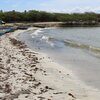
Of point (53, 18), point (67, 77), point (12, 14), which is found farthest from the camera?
point (53, 18)

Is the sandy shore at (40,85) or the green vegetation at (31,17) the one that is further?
the green vegetation at (31,17)

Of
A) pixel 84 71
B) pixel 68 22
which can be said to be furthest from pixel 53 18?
pixel 84 71

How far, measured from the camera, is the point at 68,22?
7510 inches

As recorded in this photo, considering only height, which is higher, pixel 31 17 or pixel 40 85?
pixel 40 85

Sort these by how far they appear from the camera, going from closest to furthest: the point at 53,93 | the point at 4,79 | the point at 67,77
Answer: the point at 53,93 < the point at 4,79 < the point at 67,77

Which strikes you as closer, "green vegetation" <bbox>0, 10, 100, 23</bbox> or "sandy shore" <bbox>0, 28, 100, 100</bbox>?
"sandy shore" <bbox>0, 28, 100, 100</bbox>

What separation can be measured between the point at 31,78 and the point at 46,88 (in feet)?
7.45

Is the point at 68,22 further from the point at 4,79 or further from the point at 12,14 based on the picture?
the point at 4,79

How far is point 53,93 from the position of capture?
1224 cm

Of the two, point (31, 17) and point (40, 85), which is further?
point (31, 17)

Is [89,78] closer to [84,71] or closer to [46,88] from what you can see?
[84,71]

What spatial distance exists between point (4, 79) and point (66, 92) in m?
3.67

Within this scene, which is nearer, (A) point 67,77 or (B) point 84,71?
(A) point 67,77

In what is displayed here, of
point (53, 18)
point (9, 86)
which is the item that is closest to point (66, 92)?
point (9, 86)
